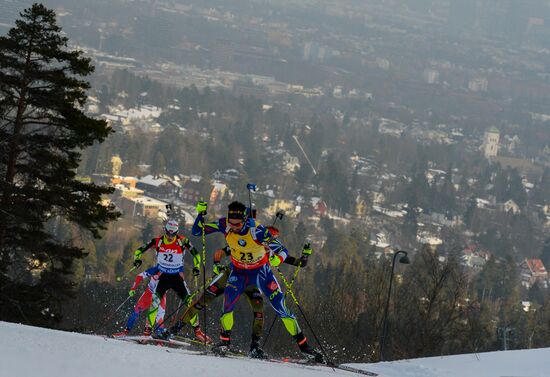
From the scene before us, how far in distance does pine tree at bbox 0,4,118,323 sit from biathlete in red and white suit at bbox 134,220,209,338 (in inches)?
121

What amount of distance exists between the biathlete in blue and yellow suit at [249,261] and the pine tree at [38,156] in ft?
16.9

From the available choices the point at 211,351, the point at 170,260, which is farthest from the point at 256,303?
the point at 170,260

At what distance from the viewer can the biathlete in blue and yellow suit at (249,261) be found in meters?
11.1

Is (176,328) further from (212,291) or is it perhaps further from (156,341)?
(212,291)

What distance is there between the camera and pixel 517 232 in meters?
95.9

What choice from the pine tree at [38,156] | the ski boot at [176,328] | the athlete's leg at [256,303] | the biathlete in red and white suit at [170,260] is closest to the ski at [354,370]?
the athlete's leg at [256,303]

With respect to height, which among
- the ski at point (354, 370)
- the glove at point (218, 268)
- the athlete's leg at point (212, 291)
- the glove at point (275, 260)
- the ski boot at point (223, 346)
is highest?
the glove at point (275, 260)

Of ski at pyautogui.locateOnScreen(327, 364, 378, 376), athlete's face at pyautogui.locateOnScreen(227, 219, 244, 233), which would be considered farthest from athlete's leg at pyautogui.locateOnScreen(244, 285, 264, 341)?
ski at pyautogui.locateOnScreen(327, 364, 378, 376)

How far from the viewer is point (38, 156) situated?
52.1 feet

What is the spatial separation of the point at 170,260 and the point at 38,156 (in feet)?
11.9

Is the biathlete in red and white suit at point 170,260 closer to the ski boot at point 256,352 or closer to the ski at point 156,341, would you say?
the ski at point 156,341

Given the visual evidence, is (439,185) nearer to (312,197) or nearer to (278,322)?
(312,197)

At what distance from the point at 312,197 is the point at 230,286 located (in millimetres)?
84113

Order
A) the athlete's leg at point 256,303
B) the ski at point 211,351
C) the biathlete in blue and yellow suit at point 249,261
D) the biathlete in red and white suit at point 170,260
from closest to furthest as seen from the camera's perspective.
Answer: the ski at point 211,351, the biathlete in blue and yellow suit at point 249,261, the athlete's leg at point 256,303, the biathlete in red and white suit at point 170,260
